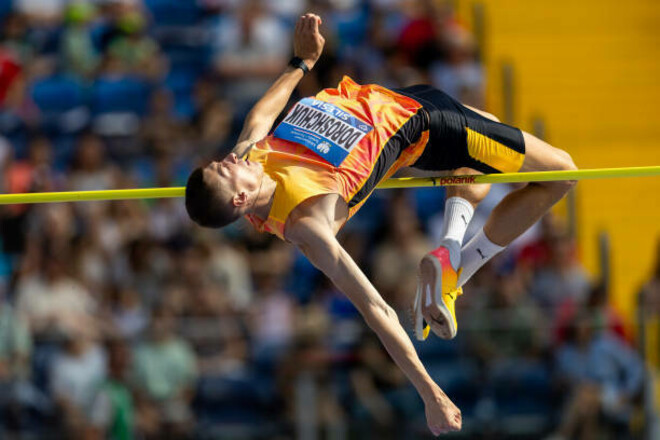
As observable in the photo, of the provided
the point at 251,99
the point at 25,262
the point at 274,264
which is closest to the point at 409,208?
the point at 274,264

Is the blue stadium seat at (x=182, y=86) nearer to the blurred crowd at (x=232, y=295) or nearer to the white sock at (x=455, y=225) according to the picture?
the blurred crowd at (x=232, y=295)

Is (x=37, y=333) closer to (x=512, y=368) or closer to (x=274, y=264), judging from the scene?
(x=274, y=264)

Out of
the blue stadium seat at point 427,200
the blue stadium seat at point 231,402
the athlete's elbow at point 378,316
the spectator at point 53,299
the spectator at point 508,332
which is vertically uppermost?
the athlete's elbow at point 378,316

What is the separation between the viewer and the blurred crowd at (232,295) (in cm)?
1033

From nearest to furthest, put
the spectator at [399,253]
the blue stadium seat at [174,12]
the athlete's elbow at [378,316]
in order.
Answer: the athlete's elbow at [378,316]
the spectator at [399,253]
the blue stadium seat at [174,12]

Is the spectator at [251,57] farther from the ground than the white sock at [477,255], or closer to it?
closer to it

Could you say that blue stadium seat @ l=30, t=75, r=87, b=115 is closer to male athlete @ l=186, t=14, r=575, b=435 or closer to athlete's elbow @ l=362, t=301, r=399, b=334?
male athlete @ l=186, t=14, r=575, b=435

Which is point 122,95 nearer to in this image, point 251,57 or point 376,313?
point 251,57

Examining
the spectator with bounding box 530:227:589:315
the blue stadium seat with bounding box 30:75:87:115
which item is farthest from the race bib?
the blue stadium seat with bounding box 30:75:87:115

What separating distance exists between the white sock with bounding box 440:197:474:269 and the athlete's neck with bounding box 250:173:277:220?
4.17ft

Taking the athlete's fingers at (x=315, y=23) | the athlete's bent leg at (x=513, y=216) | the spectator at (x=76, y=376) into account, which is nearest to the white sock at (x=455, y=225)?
the athlete's bent leg at (x=513, y=216)

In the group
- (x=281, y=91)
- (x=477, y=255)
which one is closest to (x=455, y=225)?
(x=477, y=255)

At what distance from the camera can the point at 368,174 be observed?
269 inches

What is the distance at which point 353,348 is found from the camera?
1045 cm
